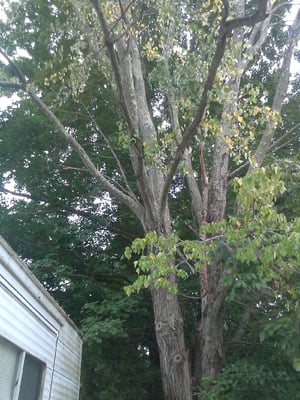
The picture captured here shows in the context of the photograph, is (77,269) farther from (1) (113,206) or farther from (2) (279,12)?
(2) (279,12)

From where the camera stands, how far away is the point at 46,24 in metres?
8.16

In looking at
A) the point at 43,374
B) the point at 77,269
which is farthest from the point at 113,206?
the point at 43,374

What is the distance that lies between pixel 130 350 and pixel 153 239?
464 cm

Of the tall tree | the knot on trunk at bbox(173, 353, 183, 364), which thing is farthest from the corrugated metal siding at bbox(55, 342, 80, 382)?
the knot on trunk at bbox(173, 353, 183, 364)

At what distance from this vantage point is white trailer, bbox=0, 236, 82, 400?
2.97 metres

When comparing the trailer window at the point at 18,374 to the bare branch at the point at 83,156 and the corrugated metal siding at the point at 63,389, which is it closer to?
the corrugated metal siding at the point at 63,389

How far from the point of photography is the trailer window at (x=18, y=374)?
3.02 m

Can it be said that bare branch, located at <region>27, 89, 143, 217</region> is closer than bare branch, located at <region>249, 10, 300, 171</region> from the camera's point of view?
Yes

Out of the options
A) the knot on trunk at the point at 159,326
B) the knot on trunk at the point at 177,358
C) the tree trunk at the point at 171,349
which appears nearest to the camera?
the tree trunk at the point at 171,349

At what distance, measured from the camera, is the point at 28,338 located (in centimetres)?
342

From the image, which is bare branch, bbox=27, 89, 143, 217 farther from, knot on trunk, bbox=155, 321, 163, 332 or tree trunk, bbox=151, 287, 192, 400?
knot on trunk, bbox=155, 321, 163, 332

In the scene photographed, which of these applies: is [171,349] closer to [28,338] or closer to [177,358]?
[177,358]

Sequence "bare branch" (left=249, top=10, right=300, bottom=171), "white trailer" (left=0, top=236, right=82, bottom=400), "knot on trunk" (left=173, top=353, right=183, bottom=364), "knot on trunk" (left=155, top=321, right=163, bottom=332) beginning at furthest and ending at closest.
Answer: "bare branch" (left=249, top=10, right=300, bottom=171), "knot on trunk" (left=155, top=321, right=163, bottom=332), "knot on trunk" (left=173, top=353, right=183, bottom=364), "white trailer" (left=0, top=236, right=82, bottom=400)

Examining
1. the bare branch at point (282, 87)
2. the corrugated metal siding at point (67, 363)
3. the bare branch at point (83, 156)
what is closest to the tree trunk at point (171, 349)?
the corrugated metal siding at point (67, 363)
